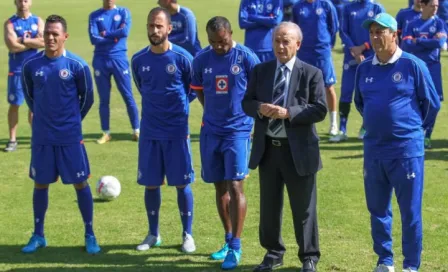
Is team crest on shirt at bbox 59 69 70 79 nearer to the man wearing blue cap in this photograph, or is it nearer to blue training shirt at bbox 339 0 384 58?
the man wearing blue cap

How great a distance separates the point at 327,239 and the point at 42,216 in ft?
10.2

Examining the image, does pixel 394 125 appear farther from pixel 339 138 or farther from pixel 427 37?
pixel 339 138

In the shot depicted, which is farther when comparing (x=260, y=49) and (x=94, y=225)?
(x=260, y=49)

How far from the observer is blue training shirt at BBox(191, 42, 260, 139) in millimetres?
8969

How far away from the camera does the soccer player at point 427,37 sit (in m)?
13.9

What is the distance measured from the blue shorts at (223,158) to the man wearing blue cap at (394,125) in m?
1.35

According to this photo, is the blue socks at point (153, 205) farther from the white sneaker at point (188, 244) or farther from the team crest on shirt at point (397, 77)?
the team crest on shirt at point (397, 77)

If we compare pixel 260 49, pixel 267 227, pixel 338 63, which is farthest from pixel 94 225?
pixel 338 63

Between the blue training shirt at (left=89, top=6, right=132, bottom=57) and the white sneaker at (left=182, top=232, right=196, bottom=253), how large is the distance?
637cm

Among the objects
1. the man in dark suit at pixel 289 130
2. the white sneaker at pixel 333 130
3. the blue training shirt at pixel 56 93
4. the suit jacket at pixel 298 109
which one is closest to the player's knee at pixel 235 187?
the man in dark suit at pixel 289 130

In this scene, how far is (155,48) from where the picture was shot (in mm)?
9305

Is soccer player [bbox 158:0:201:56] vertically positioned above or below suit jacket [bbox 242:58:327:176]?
above

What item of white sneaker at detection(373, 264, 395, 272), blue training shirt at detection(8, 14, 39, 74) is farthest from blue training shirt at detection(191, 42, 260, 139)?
blue training shirt at detection(8, 14, 39, 74)

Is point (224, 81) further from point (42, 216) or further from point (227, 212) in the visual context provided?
point (42, 216)
